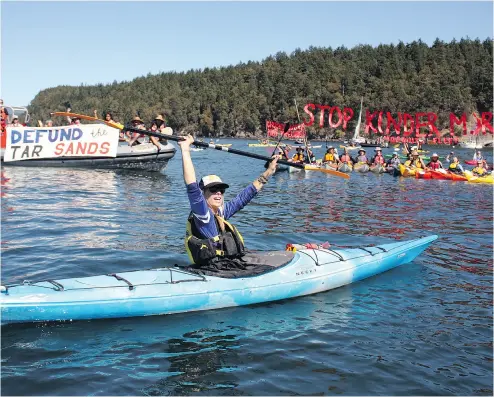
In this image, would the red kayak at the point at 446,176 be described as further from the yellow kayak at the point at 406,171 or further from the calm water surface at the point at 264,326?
the calm water surface at the point at 264,326

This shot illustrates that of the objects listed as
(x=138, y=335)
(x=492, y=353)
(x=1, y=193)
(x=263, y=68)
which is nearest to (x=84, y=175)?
(x=1, y=193)

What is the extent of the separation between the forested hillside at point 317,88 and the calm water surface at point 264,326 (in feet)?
306

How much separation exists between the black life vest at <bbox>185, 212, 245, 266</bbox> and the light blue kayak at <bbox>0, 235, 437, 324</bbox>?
0.25 m

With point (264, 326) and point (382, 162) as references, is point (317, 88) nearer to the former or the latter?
point (382, 162)

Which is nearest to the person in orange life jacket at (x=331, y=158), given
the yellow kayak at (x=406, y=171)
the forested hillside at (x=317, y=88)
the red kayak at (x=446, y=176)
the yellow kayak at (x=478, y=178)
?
the yellow kayak at (x=406, y=171)

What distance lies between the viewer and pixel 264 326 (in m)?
5.93

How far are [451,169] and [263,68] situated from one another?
12816cm

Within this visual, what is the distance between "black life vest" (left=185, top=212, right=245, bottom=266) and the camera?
20.1ft

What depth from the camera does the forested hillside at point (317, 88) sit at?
104m

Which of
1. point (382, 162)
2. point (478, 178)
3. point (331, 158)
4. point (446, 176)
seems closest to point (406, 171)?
point (446, 176)

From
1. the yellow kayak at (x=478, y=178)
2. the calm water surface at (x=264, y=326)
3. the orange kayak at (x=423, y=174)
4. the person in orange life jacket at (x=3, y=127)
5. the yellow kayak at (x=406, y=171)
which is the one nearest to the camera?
the calm water surface at (x=264, y=326)

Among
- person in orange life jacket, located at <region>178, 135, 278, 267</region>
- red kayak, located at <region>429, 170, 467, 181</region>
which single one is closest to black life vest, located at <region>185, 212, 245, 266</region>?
person in orange life jacket, located at <region>178, 135, 278, 267</region>

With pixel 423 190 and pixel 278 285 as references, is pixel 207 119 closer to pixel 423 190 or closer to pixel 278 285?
pixel 423 190

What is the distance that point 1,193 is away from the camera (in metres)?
13.8
